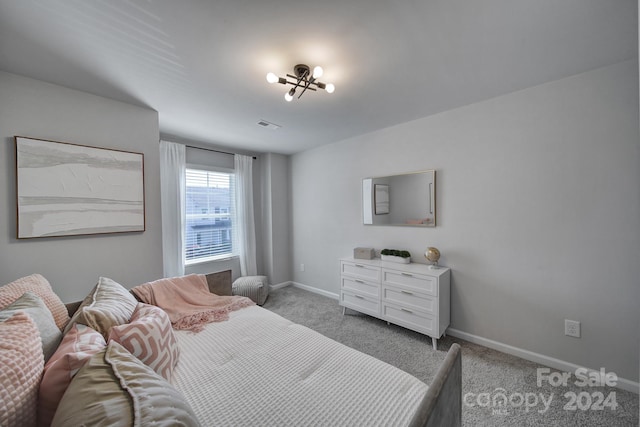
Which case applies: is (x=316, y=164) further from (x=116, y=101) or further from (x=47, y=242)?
(x=47, y=242)

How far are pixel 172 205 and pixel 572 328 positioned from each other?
447cm

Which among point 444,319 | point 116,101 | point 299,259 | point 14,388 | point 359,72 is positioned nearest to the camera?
point 14,388

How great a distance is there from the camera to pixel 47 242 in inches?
76.3

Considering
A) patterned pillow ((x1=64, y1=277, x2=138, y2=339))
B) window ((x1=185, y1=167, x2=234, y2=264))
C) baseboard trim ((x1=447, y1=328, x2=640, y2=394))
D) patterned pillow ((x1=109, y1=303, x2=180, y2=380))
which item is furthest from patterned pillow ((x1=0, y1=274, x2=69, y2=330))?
baseboard trim ((x1=447, y1=328, x2=640, y2=394))

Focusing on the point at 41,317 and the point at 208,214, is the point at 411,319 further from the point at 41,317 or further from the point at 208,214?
the point at 208,214

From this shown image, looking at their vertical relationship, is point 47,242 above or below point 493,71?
below

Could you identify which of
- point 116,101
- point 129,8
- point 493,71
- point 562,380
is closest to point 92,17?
point 129,8

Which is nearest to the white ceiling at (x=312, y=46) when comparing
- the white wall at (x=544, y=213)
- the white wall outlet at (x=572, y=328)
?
the white wall at (x=544, y=213)

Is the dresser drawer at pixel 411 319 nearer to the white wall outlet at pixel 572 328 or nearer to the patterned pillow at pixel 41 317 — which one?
the white wall outlet at pixel 572 328

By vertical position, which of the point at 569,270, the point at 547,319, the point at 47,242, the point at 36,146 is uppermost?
the point at 36,146

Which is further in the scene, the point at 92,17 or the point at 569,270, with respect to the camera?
the point at 569,270

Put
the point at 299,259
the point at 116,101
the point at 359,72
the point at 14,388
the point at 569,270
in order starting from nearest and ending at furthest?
the point at 14,388 → the point at 359,72 → the point at 569,270 → the point at 116,101 → the point at 299,259

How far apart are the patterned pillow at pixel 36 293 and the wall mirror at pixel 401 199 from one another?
9.64 feet

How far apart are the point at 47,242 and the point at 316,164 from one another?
3166mm
